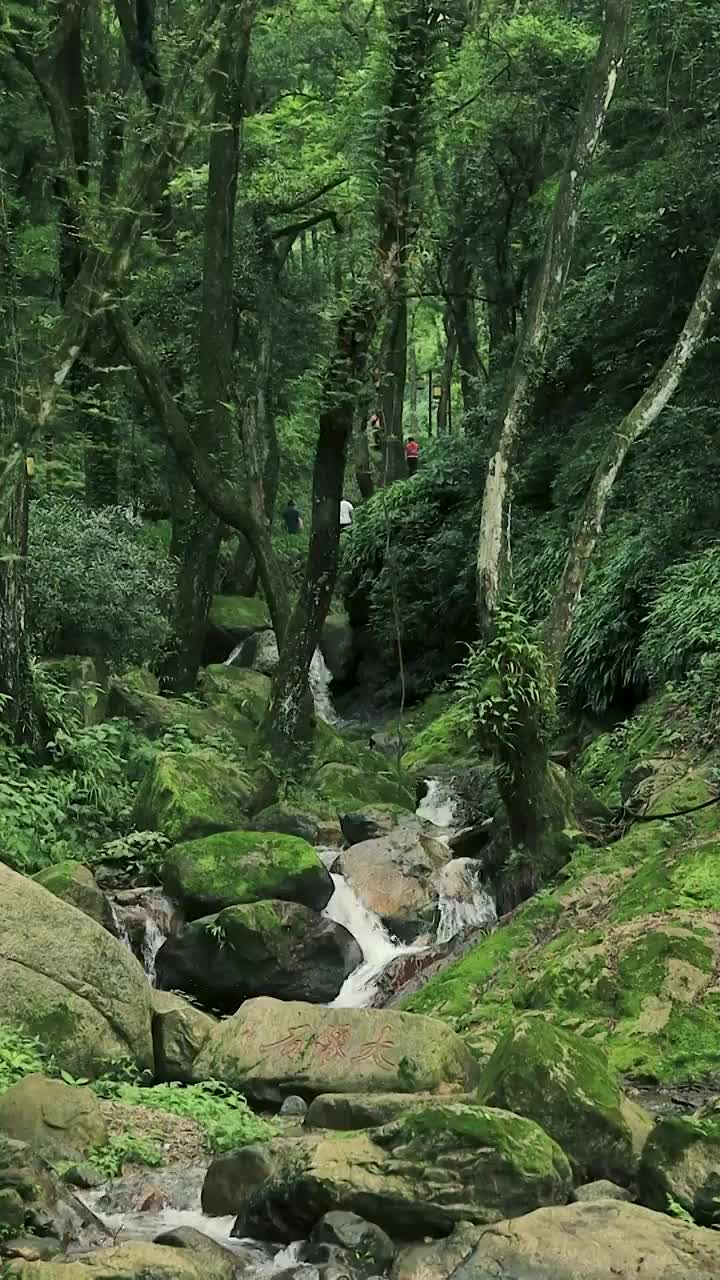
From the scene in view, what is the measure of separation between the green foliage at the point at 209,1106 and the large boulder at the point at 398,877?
408 cm

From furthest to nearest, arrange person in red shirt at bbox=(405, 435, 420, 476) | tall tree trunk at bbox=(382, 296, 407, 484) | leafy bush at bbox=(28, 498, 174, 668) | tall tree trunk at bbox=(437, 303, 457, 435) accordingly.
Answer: tall tree trunk at bbox=(437, 303, 457, 435)
person in red shirt at bbox=(405, 435, 420, 476)
tall tree trunk at bbox=(382, 296, 407, 484)
leafy bush at bbox=(28, 498, 174, 668)

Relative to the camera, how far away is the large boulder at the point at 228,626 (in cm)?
2147

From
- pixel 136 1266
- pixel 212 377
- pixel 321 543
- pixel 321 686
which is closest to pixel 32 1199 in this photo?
pixel 136 1266

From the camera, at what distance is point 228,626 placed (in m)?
21.6


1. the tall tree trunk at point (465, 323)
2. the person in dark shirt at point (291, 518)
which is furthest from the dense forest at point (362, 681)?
the person in dark shirt at point (291, 518)

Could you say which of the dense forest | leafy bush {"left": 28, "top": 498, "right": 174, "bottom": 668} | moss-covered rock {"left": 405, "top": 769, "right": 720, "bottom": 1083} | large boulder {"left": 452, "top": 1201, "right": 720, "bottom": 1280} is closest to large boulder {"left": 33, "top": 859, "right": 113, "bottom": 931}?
the dense forest

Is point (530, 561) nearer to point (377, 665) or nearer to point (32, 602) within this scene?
point (377, 665)

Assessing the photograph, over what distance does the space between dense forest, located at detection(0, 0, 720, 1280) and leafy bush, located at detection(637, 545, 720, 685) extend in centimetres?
5

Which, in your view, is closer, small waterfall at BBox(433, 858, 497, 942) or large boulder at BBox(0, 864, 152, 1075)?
large boulder at BBox(0, 864, 152, 1075)

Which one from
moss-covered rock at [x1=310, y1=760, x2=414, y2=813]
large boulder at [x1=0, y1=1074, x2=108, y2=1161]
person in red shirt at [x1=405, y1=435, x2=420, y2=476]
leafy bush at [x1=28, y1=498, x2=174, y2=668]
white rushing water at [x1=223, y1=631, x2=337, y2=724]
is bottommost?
large boulder at [x1=0, y1=1074, x2=108, y2=1161]

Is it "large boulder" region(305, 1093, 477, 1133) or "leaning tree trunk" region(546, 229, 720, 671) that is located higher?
"leaning tree trunk" region(546, 229, 720, 671)

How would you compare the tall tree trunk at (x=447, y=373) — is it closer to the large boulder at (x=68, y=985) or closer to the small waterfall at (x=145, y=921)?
the small waterfall at (x=145, y=921)

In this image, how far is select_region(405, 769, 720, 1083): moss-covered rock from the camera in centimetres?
750

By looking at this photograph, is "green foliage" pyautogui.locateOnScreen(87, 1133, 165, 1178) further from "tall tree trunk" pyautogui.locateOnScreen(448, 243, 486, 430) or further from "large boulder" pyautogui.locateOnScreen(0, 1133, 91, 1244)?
"tall tree trunk" pyautogui.locateOnScreen(448, 243, 486, 430)
